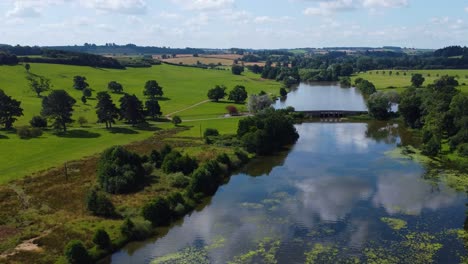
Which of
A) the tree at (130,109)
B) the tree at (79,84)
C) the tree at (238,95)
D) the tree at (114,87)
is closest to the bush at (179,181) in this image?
the tree at (130,109)

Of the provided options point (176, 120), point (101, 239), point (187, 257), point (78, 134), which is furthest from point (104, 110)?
point (187, 257)

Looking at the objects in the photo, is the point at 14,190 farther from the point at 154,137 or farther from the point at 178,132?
the point at 178,132

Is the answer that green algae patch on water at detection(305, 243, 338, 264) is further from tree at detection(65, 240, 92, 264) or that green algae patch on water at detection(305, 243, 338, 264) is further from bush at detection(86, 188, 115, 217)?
bush at detection(86, 188, 115, 217)

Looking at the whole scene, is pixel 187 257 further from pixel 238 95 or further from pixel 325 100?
pixel 325 100

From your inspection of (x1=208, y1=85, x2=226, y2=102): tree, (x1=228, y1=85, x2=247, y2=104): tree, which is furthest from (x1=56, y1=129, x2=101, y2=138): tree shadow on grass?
(x1=228, y1=85, x2=247, y2=104): tree

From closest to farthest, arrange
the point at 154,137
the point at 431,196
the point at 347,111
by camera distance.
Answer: the point at 431,196, the point at 154,137, the point at 347,111

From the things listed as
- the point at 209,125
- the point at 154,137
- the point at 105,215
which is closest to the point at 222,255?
the point at 105,215
